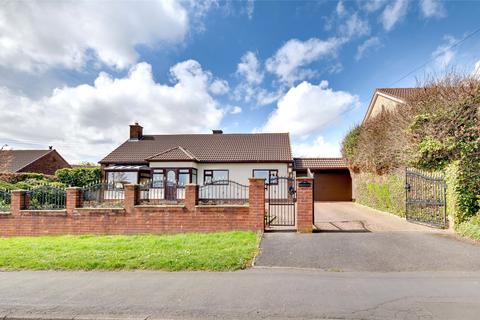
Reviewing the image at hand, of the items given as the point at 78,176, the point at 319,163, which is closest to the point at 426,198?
the point at 319,163

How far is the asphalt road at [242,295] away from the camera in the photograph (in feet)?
12.3

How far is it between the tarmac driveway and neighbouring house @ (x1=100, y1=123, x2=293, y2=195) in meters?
10.5

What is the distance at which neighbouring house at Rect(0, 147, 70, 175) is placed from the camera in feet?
99.7

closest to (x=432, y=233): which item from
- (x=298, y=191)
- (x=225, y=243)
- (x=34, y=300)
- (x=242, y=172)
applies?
(x=298, y=191)

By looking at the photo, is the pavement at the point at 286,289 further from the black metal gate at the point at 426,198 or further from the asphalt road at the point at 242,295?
the black metal gate at the point at 426,198

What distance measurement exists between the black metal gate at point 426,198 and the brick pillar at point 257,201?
5.68 m

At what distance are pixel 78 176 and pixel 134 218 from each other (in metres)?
17.9

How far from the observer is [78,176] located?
2331 centimetres

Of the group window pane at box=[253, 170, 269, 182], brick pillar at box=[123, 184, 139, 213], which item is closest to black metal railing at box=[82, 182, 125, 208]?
brick pillar at box=[123, 184, 139, 213]

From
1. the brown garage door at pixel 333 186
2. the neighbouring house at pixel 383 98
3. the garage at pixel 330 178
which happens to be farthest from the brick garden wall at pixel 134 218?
the brown garage door at pixel 333 186

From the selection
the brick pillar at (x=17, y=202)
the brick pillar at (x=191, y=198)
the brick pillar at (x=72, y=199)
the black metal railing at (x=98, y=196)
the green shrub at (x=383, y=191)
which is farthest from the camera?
the green shrub at (x=383, y=191)

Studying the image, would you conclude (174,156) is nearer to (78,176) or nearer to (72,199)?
(78,176)

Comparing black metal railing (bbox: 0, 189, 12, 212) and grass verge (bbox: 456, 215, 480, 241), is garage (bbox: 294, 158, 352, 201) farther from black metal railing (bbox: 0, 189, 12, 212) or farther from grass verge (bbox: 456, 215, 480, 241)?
black metal railing (bbox: 0, 189, 12, 212)

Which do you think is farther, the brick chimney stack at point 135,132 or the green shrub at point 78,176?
the brick chimney stack at point 135,132
